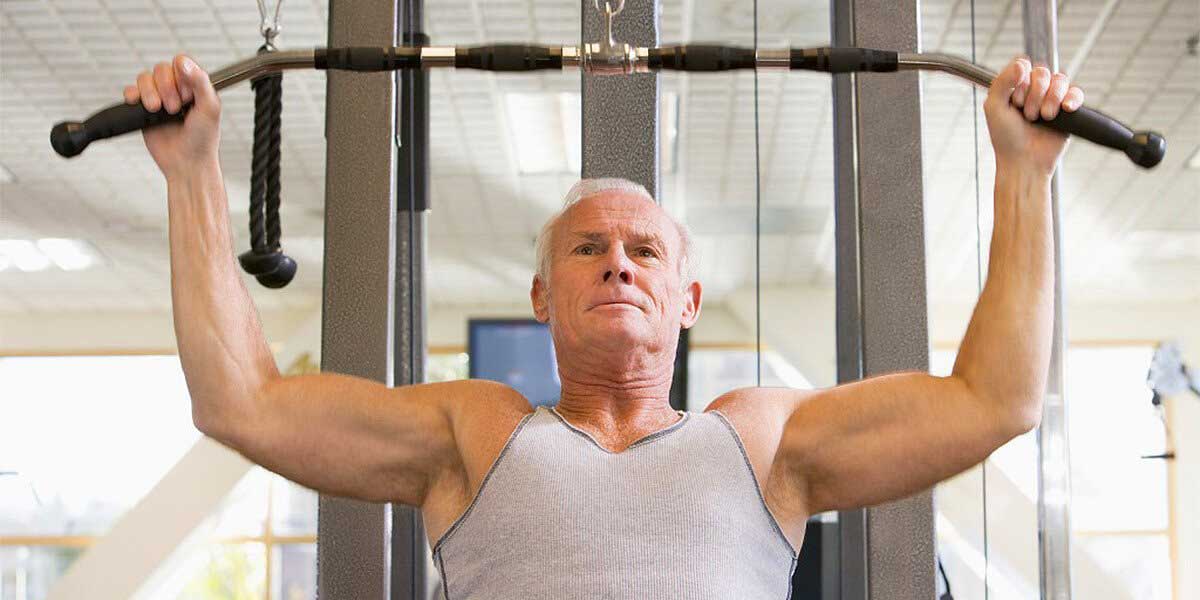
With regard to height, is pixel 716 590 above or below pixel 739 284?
below

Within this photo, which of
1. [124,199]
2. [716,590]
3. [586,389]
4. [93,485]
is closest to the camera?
[716,590]

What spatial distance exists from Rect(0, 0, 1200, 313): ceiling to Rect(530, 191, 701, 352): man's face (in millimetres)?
1330

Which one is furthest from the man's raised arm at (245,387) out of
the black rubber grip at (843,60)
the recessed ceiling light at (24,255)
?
the recessed ceiling light at (24,255)

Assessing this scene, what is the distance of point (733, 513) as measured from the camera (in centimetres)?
131

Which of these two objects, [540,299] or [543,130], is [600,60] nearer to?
[540,299]

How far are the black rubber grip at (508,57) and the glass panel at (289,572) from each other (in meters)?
8.26

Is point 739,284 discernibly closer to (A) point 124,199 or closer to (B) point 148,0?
(A) point 124,199

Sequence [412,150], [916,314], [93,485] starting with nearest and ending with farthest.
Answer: [916,314]
[412,150]
[93,485]

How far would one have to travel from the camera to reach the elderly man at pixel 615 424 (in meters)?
1.27

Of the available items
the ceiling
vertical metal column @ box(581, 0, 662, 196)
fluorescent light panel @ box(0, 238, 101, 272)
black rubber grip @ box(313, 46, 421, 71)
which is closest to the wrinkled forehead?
vertical metal column @ box(581, 0, 662, 196)

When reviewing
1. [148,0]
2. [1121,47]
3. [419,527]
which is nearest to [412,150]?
[419,527]

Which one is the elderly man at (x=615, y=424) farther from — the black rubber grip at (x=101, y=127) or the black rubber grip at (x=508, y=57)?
the black rubber grip at (x=508, y=57)

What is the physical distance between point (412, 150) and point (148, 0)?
2.45m

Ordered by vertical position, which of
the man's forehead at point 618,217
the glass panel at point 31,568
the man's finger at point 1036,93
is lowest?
the man's forehead at point 618,217
